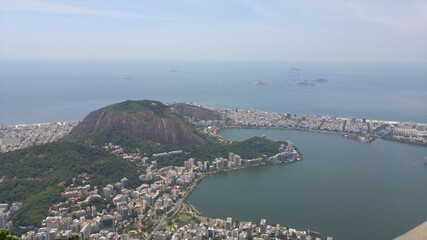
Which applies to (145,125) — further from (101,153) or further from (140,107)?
(101,153)

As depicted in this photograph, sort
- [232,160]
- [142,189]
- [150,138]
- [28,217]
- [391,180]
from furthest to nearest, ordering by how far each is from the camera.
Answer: [150,138], [232,160], [391,180], [142,189], [28,217]

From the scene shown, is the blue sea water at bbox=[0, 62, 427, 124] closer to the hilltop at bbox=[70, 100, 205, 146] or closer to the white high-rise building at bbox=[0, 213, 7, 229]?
the hilltop at bbox=[70, 100, 205, 146]

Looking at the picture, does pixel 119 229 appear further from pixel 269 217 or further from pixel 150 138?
pixel 150 138

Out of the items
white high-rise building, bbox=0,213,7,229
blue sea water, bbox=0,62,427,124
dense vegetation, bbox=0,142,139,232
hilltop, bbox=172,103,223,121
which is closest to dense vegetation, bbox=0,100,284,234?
dense vegetation, bbox=0,142,139,232

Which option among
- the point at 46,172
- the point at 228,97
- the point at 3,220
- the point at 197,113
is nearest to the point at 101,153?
the point at 46,172

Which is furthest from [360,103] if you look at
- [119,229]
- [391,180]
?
[119,229]

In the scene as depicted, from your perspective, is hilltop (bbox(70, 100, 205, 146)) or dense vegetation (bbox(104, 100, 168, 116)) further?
dense vegetation (bbox(104, 100, 168, 116))

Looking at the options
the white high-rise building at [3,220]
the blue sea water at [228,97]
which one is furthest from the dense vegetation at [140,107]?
the blue sea water at [228,97]
